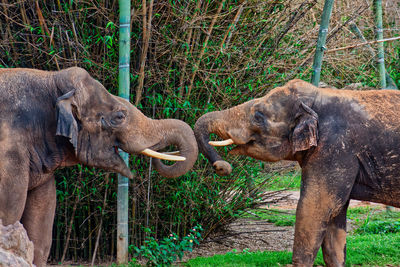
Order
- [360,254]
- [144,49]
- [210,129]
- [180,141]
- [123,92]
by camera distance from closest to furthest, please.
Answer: [180,141], [210,129], [123,92], [144,49], [360,254]

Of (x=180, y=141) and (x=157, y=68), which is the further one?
(x=157, y=68)

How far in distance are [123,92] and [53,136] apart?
1.18 meters

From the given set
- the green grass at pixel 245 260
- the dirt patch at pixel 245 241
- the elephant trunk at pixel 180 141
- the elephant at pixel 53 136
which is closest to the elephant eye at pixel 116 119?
the elephant at pixel 53 136

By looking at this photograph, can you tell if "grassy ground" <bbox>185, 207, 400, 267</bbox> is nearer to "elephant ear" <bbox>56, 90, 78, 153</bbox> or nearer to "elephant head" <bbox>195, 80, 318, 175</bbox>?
"elephant head" <bbox>195, 80, 318, 175</bbox>

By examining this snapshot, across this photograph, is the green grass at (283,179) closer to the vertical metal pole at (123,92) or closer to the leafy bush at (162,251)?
the leafy bush at (162,251)

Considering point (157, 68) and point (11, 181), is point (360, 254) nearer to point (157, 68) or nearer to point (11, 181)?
point (157, 68)

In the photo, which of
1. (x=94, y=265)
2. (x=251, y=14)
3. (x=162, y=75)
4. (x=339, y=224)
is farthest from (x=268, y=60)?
(x=94, y=265)

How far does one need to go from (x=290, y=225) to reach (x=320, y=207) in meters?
3.65

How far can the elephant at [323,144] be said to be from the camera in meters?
5.45

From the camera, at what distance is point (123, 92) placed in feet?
20.9

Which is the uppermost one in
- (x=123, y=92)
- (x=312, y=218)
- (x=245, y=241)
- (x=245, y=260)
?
(x=123, y=92)

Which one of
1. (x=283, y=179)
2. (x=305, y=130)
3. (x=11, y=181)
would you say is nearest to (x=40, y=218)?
(x=11, y=181)

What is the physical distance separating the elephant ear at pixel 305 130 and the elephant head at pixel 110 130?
2.77 feet

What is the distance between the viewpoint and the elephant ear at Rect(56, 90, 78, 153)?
5.19m
